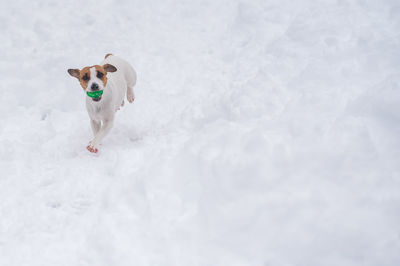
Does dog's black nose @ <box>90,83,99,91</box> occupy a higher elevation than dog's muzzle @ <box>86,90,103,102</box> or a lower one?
higher

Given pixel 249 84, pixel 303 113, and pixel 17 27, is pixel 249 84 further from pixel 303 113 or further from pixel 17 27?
pixel 17 27

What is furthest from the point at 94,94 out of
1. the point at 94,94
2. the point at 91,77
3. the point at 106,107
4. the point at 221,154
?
the point at 221,154

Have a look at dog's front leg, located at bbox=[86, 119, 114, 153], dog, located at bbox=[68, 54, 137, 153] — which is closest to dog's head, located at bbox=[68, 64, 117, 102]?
dog, located at bbox=[68, 54, 137, 153]

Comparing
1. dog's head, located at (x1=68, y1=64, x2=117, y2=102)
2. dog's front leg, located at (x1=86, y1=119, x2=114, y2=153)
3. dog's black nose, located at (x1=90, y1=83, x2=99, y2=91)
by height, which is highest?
dog's head, located at (x1=68, y1=64, x2=117, y2=102)

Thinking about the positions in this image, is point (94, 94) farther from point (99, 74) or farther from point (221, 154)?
point (221, 154)

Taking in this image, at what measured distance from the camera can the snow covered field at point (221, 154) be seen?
2.86m

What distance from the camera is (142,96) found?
5.96m

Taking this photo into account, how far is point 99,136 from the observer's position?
179 inches

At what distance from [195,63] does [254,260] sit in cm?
443

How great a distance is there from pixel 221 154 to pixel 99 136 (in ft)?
5.98

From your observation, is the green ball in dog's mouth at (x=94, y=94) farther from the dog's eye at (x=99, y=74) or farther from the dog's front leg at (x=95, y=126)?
the dog's front leg at (x=95, y=126)

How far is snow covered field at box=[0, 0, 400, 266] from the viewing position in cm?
286

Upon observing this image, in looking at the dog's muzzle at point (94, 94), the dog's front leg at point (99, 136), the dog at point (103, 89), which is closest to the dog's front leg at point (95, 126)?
the dog at point (103, 89)

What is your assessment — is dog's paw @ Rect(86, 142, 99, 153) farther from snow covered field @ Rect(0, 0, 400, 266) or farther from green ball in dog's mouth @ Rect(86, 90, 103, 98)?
green ball in dog's mouth @ Rect(86, 90, 103, 98)
